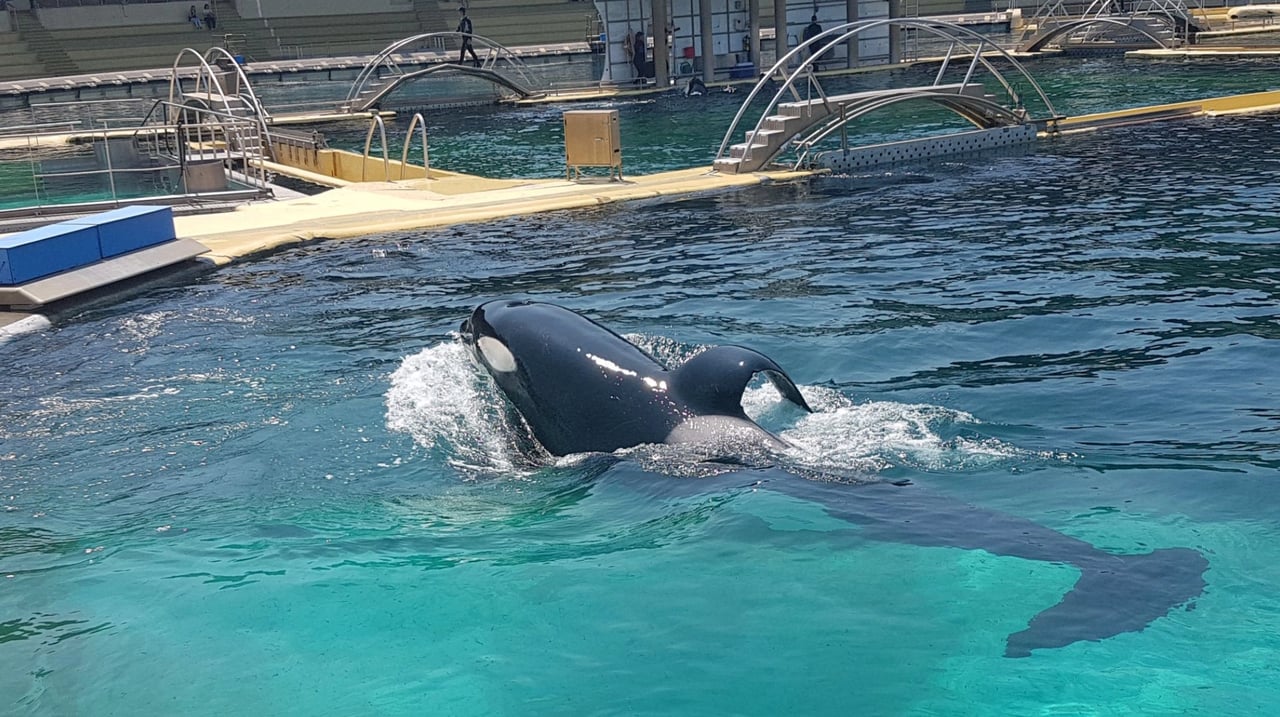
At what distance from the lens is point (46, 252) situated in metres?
12.0

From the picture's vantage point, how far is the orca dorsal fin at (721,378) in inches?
232

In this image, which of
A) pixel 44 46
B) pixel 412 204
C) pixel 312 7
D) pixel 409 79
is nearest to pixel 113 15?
pixel 44 46

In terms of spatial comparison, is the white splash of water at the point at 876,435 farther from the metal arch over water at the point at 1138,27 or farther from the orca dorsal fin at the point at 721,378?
the metal arch over water at the point at 1138,27

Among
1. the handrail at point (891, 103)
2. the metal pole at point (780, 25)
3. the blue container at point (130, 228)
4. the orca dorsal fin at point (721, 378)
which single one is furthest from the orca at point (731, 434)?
the metal pole at point (780, 25)

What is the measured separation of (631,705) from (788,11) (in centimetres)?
3582

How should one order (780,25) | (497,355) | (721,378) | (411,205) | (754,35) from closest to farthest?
(721,378), (497,355), (411,205), (780,25), (754,35)

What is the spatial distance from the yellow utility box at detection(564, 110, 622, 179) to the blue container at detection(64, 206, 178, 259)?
6197 mm

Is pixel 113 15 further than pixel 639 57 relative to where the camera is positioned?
Yes

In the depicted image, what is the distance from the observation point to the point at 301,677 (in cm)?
475

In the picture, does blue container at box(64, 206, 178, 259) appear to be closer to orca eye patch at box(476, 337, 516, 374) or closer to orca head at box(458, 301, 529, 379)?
orca head at box(458, 301, 529, 379)

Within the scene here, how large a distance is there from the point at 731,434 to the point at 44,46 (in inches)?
2008

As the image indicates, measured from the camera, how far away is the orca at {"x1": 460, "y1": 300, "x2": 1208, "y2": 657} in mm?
4699

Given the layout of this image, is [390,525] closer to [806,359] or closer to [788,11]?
[806,359]

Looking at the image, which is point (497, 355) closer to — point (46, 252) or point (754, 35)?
point (46, 252)
